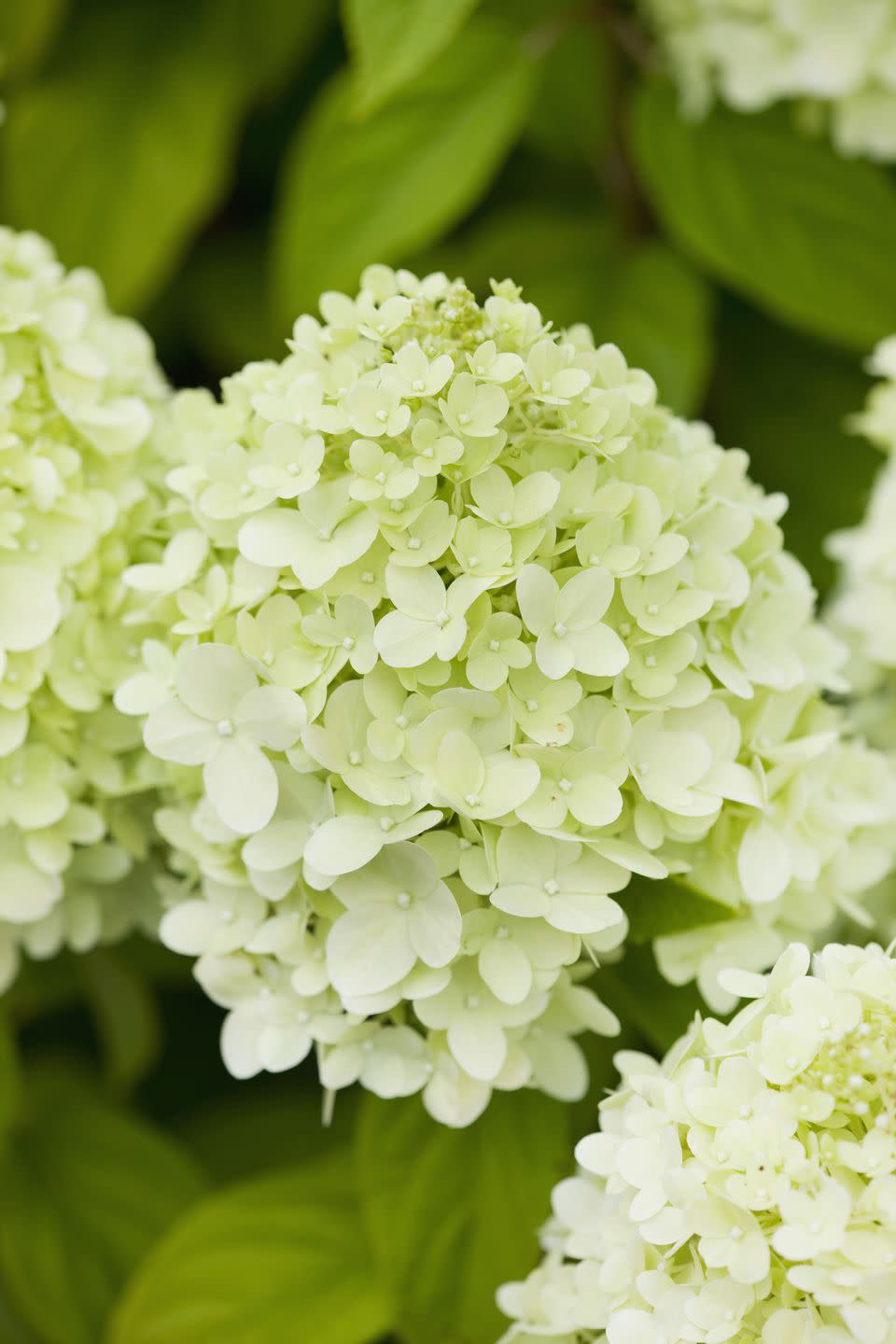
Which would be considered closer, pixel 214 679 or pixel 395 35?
pixel 214 679

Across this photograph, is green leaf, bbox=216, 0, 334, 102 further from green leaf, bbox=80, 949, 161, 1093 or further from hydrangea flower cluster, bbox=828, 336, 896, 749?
green leaf, bbox=80, 949, 161, 1093

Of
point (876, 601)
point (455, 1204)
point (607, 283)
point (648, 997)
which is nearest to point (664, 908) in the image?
point (648, 997)

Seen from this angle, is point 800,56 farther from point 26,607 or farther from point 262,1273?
point 262,1273

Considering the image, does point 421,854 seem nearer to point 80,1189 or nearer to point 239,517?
point 239,517

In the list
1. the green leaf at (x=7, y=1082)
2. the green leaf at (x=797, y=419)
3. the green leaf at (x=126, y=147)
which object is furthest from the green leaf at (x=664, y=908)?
the green leaf at (x=126, y=147)

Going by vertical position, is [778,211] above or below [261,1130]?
above

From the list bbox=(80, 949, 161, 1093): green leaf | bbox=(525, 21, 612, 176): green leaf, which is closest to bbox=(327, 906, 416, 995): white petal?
bbox=(80, 949, 161, 1093): green leaf

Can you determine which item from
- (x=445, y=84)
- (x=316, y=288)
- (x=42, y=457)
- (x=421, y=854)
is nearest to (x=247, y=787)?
(x=421, y=854)
